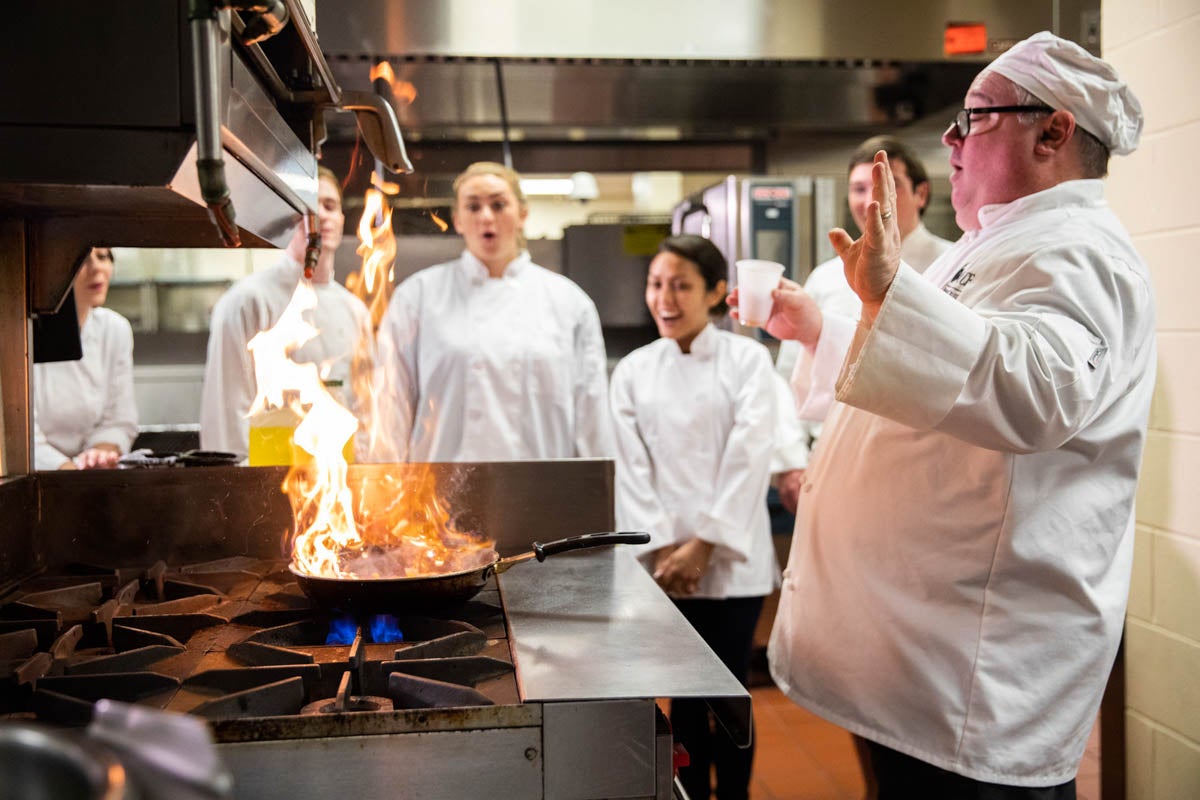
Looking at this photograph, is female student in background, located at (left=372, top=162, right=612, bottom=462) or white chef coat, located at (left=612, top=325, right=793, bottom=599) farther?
female student in background, located at (left=372, top=162, right=612, bottom=462)

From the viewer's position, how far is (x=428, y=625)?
1230 mm

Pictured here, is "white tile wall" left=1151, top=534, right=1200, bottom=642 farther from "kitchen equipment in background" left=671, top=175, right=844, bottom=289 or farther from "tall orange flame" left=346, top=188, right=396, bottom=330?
"tall orange flame" left=346, top=188, right=396, bottom=330

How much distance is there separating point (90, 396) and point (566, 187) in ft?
7.07

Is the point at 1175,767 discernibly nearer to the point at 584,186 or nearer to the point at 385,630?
the point at 385,630

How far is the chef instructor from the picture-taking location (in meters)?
1.22

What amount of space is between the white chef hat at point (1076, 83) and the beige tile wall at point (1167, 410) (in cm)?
72

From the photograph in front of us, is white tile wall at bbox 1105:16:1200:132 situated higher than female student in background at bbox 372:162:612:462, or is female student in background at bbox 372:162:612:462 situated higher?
white tile wall at bbox 1105:16:1200:132

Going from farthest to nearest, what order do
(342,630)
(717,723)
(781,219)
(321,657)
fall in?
(781,219)
(717,723)
(342,630)
(321,657)

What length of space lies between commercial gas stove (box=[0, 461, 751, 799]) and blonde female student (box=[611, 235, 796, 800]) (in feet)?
3.16

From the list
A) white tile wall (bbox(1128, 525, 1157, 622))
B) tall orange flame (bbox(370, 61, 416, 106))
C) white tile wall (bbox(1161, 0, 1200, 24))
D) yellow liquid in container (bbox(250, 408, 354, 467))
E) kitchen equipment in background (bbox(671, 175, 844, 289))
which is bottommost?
white tile wall (bbox(1128, 525, 1157, 622))

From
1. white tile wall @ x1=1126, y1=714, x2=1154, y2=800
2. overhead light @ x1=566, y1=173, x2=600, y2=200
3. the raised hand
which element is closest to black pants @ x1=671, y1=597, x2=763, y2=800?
white tile wall @ x1=1126, y1=714, x2=1154, y2=800

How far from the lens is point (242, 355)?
2889 millimetres

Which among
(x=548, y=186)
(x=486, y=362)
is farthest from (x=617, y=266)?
(x=486, y=362)

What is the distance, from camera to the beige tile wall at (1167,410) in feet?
6.71
